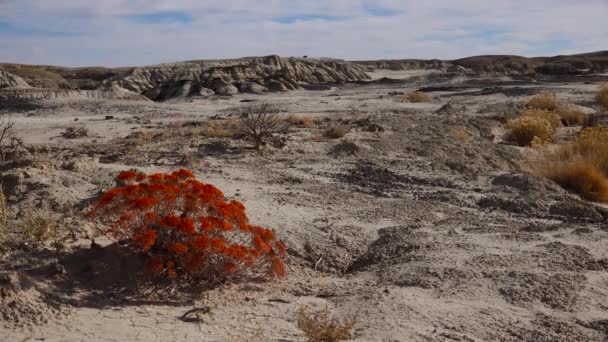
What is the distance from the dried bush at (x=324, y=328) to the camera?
13.6 ft

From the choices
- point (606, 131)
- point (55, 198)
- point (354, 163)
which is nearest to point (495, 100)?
point (606, 131)

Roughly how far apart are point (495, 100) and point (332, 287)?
19.9 meters

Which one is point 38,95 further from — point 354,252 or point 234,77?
point 354,252

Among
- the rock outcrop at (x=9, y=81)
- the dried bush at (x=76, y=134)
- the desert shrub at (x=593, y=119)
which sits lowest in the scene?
the dried bush at (x=76, y=134)

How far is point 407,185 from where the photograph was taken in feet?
30.6

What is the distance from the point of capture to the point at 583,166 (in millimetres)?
9578

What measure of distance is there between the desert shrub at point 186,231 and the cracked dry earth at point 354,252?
17cm

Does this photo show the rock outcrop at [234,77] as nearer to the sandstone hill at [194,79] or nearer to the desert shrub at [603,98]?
the sandstone hill at [194,79]

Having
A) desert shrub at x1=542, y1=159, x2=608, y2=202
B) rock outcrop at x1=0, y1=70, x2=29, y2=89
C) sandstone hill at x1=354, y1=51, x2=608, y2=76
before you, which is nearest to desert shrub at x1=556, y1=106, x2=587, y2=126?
desert shrub at x1=542, y1=159, x2=608, y2=202

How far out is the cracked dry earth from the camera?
14.8ft

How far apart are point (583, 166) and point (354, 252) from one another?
4.84m

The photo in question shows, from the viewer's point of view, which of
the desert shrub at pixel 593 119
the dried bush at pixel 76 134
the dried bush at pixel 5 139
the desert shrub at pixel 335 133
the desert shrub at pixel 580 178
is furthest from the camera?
the desert shrub at pixel 593 119

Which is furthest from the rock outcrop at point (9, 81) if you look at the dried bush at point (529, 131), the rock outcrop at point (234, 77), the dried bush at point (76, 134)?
the dried bush at point (529, 131)

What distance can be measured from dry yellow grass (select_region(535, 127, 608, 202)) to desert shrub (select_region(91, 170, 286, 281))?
19.4ft
